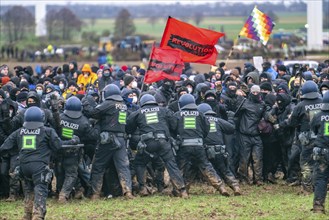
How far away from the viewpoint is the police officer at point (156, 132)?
688 inches

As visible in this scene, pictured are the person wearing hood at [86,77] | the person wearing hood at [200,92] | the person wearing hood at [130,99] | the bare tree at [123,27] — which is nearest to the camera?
the person wearing hood at [130,99]

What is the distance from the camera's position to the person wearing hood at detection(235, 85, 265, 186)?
63.0ft

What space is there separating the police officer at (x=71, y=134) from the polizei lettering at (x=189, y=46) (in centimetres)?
333

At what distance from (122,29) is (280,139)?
84.8 meters

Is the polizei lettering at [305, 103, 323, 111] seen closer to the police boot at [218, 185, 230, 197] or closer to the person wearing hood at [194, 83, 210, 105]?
the police boot at [218, 185, 230, 197]

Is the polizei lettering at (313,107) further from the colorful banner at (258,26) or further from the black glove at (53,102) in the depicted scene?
the colorful banner at (258,26)

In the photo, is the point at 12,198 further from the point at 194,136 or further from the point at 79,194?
the point at 194,136

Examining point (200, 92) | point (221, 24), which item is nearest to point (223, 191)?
point (200, 92)

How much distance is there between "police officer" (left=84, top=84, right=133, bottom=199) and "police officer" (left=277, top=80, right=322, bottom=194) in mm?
3171

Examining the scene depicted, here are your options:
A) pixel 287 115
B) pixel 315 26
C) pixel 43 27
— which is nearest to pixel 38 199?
pixel 287 115

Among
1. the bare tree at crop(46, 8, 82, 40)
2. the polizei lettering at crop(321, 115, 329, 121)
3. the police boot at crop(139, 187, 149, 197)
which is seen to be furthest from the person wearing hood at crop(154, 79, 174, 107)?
the bare tree at crop(46, 8, 82, 40)

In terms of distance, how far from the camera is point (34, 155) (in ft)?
49.1

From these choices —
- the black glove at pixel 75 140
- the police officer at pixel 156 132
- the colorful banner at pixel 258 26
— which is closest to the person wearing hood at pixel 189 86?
the police officer at pixel 156 132

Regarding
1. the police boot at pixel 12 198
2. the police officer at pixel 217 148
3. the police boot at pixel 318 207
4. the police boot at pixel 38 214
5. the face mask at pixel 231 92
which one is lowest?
the police boot at pixel 12 198
